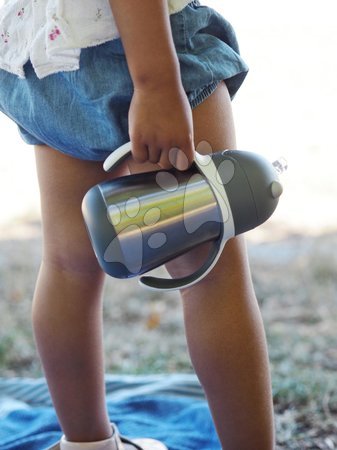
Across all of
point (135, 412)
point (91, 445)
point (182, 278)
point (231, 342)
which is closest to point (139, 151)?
point (182, 278)

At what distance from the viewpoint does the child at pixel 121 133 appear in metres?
0.84

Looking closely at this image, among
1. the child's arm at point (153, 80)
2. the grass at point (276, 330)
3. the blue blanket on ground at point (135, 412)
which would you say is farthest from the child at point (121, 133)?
the grass at point (276, 330)

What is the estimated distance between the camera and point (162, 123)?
2.76 ft

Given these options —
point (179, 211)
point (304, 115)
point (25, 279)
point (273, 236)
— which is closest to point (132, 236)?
point (179, 211)

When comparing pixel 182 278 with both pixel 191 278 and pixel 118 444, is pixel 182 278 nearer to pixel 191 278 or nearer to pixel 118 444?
pixel 191 278

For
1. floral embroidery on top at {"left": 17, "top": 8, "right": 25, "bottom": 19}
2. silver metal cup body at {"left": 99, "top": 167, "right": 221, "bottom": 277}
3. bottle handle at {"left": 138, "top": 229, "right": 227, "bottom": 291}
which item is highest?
floral embroidery on top at {"left": 17, "top": 8, "right": 25, "bottom": 19}

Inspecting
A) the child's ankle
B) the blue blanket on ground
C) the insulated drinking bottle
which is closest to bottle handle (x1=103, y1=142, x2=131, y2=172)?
the insulated drinking bottle

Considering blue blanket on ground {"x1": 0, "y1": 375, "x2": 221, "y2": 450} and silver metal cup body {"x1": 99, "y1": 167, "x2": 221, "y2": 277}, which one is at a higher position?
silver metal cup body {"x1": 99, "y1": 167, "x2": 221, "y2": 277}

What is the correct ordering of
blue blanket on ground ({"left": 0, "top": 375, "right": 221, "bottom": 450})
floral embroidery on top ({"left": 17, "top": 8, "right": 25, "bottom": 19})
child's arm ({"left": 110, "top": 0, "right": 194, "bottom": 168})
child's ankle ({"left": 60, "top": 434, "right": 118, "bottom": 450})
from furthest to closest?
blue blanket on ground ({"left": 0, "top": 375, "right": 221, "bottom": 450}) < child's ankle ({"left": 60, "top": 434, "right": 118, "bottom": 450}) < floral embroidery on top ({"left": 17, "top": 8, "right": 25, "bottom": 19}) < child's arm ({"left": 110, "top": 0, "right": 194, "bottom": 168})

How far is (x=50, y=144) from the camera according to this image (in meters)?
0.99

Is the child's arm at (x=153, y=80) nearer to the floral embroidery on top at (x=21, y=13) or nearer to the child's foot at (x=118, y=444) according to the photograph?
the floral embroidery on top at (x=21, y=13)

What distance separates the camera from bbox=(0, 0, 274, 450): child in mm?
840

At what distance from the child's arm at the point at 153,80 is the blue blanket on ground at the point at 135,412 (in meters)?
0.63

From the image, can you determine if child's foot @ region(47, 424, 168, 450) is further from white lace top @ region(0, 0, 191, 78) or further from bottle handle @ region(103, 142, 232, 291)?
white lace top @ region(0, 0, 191, 78)
